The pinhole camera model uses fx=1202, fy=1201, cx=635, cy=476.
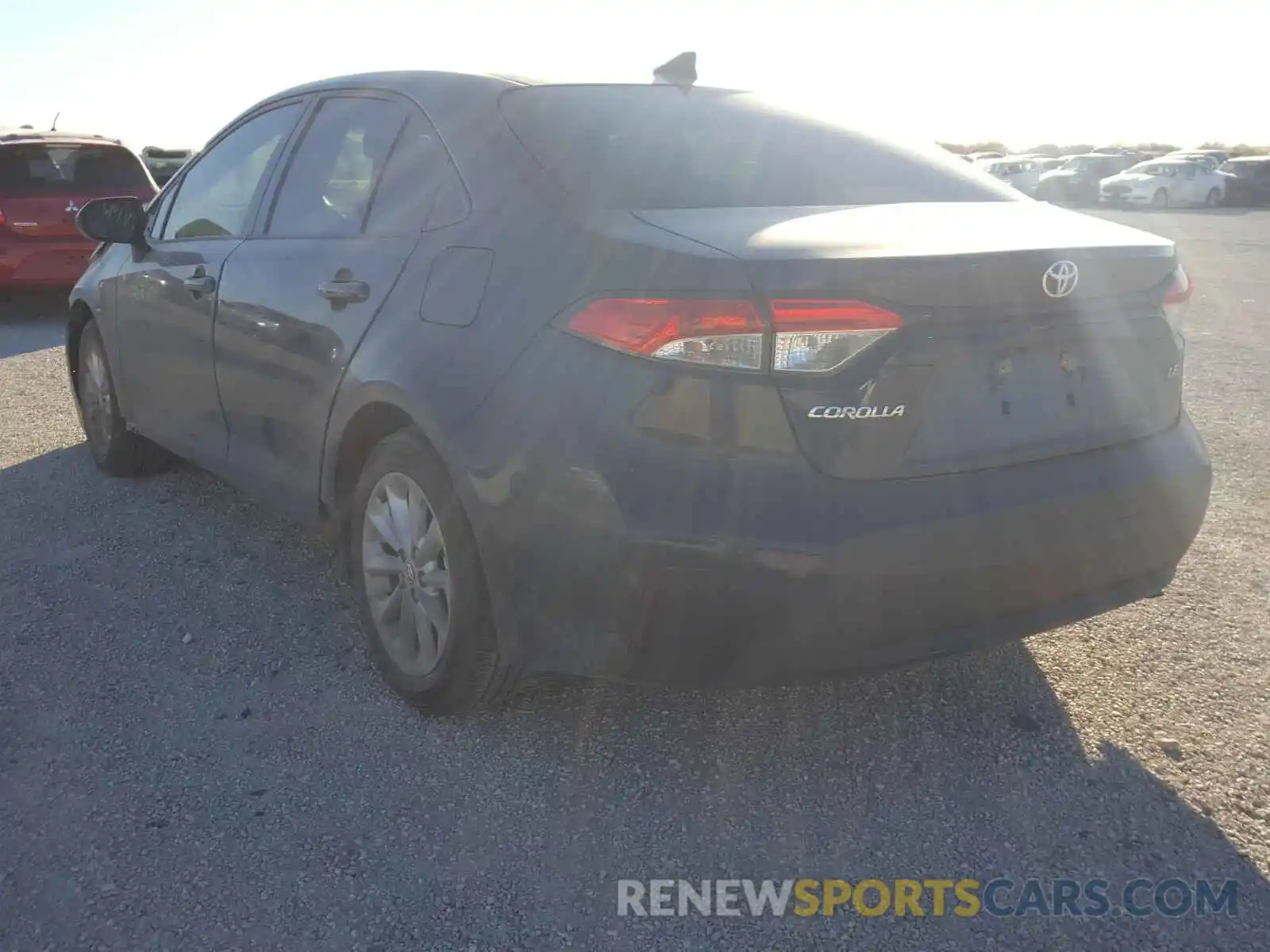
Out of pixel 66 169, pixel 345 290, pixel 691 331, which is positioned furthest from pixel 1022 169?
pixel 691 331

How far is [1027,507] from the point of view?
8.18ft

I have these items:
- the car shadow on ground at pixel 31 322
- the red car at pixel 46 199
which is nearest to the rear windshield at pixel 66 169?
the red car at pixel 46 199

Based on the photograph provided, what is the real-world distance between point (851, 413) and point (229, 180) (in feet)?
9.29

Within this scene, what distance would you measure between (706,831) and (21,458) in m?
4.44

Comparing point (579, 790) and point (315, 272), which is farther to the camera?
point (315, 272)

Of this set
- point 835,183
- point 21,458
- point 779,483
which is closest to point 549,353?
point 779,483

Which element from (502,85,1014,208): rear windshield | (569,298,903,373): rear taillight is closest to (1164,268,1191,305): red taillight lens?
(502,85,1014,208): rear windshield

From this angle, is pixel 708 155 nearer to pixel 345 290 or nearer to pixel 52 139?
pixel 345 290

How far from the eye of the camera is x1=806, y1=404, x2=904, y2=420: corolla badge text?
234cm

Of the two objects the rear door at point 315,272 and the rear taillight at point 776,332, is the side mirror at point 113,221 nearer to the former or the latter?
the rear door at point 315,272

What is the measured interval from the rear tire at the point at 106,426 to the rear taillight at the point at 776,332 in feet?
11.5

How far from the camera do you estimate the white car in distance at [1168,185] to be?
3403 cm

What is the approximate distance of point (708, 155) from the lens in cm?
302

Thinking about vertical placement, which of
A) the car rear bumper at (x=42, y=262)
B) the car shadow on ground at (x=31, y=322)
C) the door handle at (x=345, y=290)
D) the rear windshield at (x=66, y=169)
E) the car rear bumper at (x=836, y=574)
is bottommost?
the car shadow on ground at (x=31, y=322)
